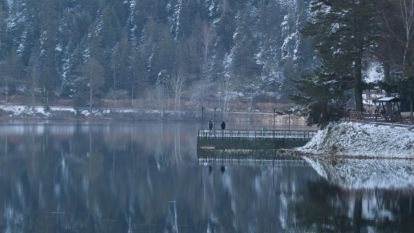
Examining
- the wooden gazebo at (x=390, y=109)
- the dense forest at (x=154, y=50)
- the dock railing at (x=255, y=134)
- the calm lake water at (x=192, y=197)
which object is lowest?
the calm lake water at (x=192, y=197)

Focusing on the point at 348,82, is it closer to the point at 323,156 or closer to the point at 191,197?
the point at 323,156

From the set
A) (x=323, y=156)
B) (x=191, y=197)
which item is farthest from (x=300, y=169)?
(x=191, y=197)

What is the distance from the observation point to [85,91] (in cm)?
13875

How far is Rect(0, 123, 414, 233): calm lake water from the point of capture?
90.5ft

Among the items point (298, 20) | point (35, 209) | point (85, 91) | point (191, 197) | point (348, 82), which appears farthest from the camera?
point (298, 20)

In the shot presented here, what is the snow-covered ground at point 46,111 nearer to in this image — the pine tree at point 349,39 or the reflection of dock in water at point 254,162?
the pine tree at point 349,39

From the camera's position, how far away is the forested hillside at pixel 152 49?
463 feet

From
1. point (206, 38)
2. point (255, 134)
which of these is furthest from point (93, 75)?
point (255, 134)

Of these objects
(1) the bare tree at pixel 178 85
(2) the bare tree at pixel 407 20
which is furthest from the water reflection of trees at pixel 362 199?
(1) the bare tree at pixel 178 85

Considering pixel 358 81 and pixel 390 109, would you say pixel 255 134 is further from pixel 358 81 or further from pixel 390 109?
pixel 390 109

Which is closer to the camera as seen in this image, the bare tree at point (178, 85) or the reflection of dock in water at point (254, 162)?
the reflection of dock in water at point (254, 162)

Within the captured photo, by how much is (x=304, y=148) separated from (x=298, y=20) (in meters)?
102

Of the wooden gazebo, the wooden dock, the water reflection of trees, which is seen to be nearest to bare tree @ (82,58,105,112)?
the wooden dock

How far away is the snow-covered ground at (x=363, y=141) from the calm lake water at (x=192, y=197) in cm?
399
